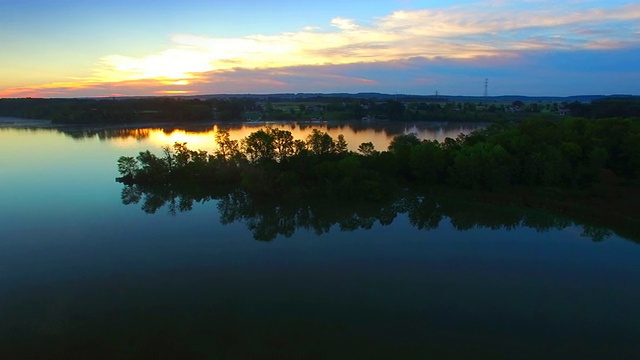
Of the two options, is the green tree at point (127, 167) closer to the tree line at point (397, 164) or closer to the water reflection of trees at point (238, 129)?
the tree line at point (397, 164)

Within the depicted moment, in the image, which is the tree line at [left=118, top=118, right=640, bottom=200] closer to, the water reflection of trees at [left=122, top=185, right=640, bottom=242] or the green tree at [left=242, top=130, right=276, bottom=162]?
the green tree at [left=242, top=130, right=276, bottom=162]

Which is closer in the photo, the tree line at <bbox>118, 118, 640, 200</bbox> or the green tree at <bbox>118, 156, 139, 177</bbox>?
the tree line at <bbox>118, 118, 640, 200</bbox>

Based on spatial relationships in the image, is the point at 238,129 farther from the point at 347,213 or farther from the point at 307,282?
the point at 307,282

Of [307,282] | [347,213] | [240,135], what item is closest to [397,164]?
[347,213]

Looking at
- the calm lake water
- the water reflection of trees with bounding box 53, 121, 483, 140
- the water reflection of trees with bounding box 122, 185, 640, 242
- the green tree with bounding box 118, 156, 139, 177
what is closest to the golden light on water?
the water reflection of trees with bounding box 53, 121, 483, 140

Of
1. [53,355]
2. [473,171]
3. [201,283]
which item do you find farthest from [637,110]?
[53,355]

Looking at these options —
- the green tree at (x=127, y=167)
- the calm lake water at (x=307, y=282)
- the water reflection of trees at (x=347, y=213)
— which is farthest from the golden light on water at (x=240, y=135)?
the calm lake water at (x=307, y=282)
